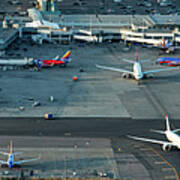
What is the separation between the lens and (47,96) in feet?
311

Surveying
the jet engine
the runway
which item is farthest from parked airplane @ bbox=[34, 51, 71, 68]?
the jet engine

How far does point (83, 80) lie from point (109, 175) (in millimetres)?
55435

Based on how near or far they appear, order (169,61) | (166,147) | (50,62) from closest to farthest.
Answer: (166,147) → (50,62) → (169,61)

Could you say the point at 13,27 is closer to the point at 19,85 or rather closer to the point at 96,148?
the point at 19,85

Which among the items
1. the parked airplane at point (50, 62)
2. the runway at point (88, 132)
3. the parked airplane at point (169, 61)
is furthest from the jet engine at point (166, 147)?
the parked airplane at point (169, 61)

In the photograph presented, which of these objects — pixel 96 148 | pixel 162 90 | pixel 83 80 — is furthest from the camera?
pixel 83 80

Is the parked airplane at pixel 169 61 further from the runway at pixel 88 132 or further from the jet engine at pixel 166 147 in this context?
the jet engine at pixel 166 147

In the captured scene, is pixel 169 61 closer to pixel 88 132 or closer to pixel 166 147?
pixel 88 132

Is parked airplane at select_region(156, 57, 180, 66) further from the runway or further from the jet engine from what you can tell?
the jet engine

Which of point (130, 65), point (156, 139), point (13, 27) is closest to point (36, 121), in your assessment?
point (156, 139)

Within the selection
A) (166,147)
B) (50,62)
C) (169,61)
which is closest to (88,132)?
(166,147)

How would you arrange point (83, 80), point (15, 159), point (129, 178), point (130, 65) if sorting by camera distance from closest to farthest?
point (129, 178)
point (15, 159)
point (83, 80)
point (130, 65)

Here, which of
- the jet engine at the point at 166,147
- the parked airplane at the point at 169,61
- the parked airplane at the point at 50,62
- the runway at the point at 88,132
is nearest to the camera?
the jet engine at the point at 166,147

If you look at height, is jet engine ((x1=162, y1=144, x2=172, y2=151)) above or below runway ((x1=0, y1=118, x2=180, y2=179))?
above
